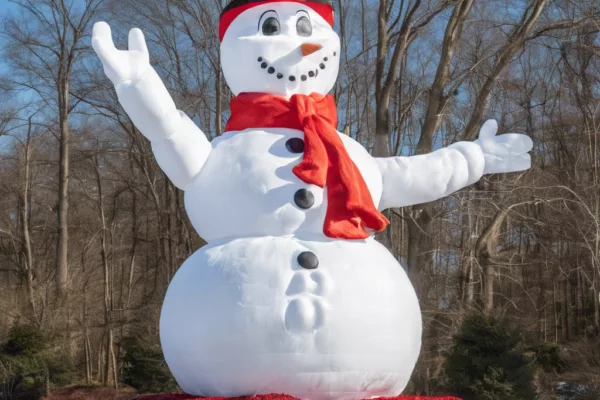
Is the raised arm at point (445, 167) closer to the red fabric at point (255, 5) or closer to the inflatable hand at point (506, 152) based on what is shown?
the inflatable hand at point (506, 152)

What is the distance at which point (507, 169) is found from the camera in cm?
673

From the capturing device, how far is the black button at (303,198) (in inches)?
224

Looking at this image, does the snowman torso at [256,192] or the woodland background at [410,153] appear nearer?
the snowman torso at [256,192]

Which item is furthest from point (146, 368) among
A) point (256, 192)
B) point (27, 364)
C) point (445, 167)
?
point (256, 192)

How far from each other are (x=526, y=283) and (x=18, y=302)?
13797 mm

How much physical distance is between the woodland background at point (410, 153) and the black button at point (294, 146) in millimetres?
6317

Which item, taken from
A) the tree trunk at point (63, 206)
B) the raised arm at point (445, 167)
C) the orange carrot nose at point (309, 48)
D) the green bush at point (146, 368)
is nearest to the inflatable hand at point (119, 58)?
the orange carrot nose at point (309, 48)

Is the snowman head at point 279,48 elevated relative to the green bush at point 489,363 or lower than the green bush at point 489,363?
elevated

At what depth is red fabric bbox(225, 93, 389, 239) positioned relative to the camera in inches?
229

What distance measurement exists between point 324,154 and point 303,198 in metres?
0.40

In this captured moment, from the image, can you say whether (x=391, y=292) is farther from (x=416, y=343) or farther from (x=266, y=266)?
(x=266, y=266)

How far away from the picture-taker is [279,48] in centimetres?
605

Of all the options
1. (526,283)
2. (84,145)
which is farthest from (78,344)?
(526,283)

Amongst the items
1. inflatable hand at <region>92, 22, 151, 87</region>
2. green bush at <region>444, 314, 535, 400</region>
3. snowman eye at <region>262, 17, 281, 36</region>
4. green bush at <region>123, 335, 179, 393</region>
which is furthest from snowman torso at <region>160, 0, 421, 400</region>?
green bush at <region>123, 335, 179, 393</region>
